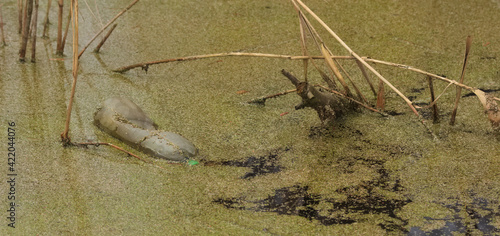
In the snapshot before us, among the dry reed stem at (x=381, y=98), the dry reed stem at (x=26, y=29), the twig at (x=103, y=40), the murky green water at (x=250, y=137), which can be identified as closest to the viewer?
the murky green water at (x=250, y=137)

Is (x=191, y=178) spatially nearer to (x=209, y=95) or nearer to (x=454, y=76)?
(x=209, y=95)

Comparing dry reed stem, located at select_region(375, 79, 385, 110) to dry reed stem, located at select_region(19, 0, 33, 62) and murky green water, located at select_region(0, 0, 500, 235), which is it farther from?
dry reed stem, located at select_region(19, 0, 33, 62)

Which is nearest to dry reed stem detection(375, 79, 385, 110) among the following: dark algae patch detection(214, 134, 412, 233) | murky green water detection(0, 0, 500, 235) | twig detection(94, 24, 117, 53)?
murky green water detection(0, 0, 500, 235)

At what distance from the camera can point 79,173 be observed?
54.6 inches

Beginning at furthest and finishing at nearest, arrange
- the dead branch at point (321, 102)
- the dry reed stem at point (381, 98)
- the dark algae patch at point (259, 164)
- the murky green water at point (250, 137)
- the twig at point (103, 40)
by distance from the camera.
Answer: the twig at point (103, 40) < the dry reed stem at point (381, 98) < the dead branch at point (321, 102) < the dark algae patch at point (259, 164) < the murky green water at point (250, 137)

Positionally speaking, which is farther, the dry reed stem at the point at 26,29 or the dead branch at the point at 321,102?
the dry reed stem at the point at 26,29

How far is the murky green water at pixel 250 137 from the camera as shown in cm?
125

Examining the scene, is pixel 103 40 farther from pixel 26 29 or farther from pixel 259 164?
pixel 259 164

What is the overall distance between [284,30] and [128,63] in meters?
0.65

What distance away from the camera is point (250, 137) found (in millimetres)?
1628

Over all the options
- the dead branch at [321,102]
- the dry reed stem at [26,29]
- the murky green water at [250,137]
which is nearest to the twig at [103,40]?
the murky green water at [250,137]

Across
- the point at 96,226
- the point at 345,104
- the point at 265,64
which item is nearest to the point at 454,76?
the point at 345,104

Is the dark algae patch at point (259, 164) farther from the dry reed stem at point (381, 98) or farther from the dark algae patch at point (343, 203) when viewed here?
the dry reed stem at point (381, 98)

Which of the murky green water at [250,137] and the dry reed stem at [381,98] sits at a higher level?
the dry reed stem at [381,98]
